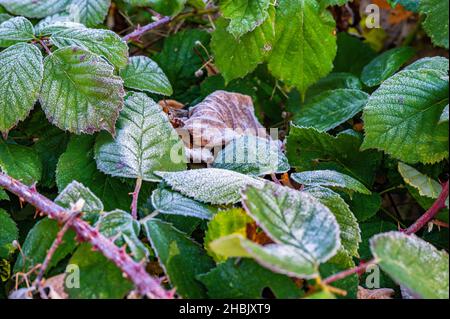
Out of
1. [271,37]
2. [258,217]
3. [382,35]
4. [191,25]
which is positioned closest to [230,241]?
[258,217]

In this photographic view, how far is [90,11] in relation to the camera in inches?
50.5

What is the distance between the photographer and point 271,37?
47.3 inches

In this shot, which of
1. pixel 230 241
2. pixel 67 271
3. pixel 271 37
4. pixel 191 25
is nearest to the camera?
pixel 230 241

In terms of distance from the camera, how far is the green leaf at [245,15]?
114 centimetres

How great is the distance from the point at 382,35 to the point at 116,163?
122cm

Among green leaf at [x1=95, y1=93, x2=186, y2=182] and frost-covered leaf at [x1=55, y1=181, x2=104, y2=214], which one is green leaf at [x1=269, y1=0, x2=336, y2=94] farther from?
frost-covered leaf at [x1=55, y1=181, x2=104, y2=214]

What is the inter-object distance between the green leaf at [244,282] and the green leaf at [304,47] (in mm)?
629

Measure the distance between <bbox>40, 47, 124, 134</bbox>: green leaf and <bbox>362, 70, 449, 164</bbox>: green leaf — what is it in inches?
16.9

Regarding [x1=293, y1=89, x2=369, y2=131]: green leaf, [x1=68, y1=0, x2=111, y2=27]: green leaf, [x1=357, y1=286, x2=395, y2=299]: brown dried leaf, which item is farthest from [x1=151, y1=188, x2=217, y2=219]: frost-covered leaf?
[x1=68, y1=0, x2=111, y2=27]: green leaf

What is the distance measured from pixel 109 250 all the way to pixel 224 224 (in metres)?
0.17

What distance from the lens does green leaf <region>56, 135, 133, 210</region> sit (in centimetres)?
98

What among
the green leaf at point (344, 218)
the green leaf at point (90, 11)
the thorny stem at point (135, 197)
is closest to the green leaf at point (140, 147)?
the thorny stem at point (135, 197)
